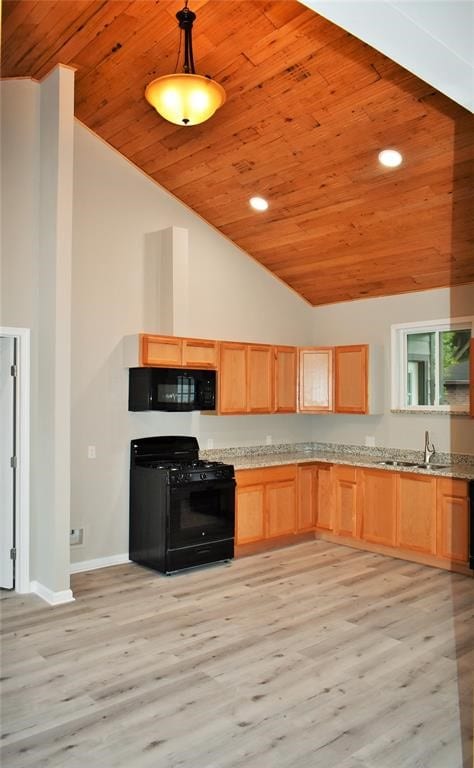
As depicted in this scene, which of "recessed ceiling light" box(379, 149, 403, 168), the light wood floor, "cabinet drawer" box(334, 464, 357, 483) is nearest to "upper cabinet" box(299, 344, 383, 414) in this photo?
"cabinet drawer" box(334, 464, 357, 483)

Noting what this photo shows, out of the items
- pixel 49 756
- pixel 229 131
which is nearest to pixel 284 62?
pixel 229 131

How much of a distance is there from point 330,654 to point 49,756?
167cm

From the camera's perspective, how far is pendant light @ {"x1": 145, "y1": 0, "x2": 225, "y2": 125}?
11.5 feet

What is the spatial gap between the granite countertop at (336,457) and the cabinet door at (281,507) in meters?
0.24

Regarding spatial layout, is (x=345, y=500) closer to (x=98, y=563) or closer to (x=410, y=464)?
(x=410, y=464)

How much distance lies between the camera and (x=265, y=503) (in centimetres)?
579

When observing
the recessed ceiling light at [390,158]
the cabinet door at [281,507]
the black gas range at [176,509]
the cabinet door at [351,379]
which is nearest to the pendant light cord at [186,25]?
the recessed ceiling light at [390,158]

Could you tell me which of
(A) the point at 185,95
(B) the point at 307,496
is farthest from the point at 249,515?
(A) the point at 185,95

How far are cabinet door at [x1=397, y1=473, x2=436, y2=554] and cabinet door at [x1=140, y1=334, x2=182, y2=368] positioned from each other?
7.66 ft

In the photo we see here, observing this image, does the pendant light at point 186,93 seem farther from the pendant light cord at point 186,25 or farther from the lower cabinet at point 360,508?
the lower cabinet at point 360,508

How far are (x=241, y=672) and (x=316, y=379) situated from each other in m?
3.74

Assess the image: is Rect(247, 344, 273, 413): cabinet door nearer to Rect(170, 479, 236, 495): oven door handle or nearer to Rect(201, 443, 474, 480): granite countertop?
Rect(201, 443, 474, 480): granite countertop

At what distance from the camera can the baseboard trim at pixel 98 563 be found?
197 inches

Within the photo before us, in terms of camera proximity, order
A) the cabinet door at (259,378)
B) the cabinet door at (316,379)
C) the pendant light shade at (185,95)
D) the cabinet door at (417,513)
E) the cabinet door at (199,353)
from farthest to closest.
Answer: the cabinet door at (316,379)
the cabinet door at (259,378)
the cabinet door at (199,353)
the cabinet door at (417,513)
the pendant light shade at (185,95)
